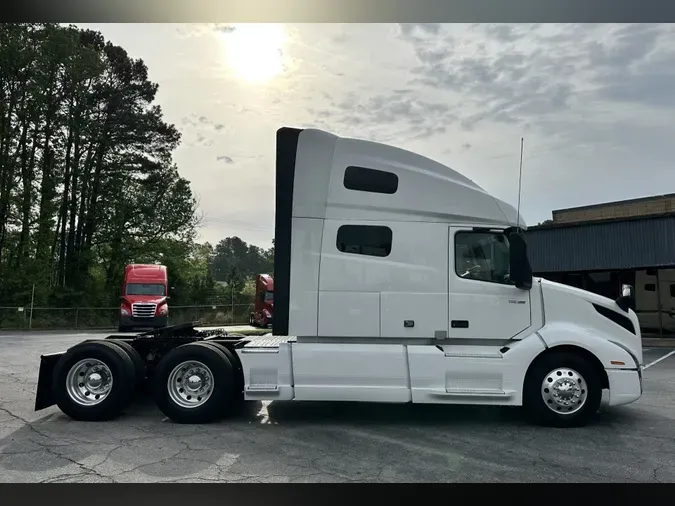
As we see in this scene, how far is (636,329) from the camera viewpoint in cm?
713

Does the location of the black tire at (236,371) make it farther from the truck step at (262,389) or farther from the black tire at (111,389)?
the black tire at (111,389)

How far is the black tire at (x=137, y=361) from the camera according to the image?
24.0ft

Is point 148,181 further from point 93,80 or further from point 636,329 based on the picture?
point 636,329

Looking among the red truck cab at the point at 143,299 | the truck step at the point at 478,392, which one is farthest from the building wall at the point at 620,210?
the truck step at the point at 478,392

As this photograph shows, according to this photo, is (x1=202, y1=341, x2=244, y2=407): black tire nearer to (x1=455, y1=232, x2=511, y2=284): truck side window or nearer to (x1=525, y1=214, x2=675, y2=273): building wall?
(x1=455, y1=232, x2=511, y2=284): truck side window

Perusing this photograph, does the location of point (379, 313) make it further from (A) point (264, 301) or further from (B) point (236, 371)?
(A) point (264, 301)

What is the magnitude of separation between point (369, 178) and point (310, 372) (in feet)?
8.91

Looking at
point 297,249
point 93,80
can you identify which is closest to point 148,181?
point 93,80

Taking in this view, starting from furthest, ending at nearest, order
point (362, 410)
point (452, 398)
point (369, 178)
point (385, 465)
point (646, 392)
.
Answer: point (646, 392)
point (362, 410)
point (369, 178)
point (452, 398)
point (385, 465)

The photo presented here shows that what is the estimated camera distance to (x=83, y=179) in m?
36.9

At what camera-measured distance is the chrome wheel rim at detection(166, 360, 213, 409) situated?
7.04m

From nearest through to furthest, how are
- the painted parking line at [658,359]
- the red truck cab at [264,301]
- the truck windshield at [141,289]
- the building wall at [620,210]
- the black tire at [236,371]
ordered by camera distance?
the black tire at [236,371], the painted parking line at [658,359], the truck windshield at [141,289], the red truck cab at [264,301], the building wall at [620,210]

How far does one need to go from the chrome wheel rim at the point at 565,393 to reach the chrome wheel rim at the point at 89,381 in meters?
5.78

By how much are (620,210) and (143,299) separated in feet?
85.6
